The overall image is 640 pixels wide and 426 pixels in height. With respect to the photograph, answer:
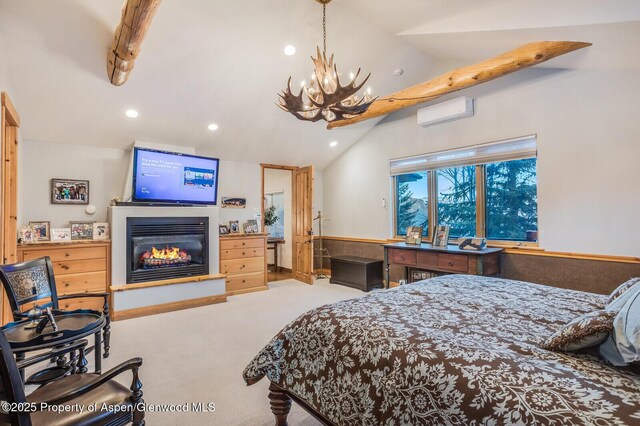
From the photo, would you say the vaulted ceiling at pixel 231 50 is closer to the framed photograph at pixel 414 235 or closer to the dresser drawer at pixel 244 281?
the framed photograph at pixel 414 235

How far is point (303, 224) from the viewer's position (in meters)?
6.27

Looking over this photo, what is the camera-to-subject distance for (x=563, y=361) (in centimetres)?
120

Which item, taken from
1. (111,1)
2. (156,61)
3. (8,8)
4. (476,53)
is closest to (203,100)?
(156,61)

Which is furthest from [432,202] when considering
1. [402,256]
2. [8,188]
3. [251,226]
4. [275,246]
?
[8,188]

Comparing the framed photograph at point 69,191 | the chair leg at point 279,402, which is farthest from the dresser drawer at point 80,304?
the chair leg at point 279,402

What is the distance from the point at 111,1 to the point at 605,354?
407cm

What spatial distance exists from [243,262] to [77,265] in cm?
225

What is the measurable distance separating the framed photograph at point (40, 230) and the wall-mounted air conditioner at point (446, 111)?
5.37m

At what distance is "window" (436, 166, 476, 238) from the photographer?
15.4 ft

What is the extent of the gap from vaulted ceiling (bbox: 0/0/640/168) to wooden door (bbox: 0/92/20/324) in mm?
491

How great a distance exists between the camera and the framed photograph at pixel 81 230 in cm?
425

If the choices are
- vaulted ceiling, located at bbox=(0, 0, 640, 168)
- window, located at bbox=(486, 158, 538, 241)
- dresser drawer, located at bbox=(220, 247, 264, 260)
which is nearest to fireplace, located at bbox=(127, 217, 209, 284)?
dresser drawer, located at bbox=(220, 247, 264, 260)

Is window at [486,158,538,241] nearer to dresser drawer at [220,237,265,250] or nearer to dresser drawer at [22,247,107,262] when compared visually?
dresser drawer at [220,237,265,250]

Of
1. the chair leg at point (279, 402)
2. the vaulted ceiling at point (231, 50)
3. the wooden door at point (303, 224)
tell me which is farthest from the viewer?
the wooden door at point (303, 224)
